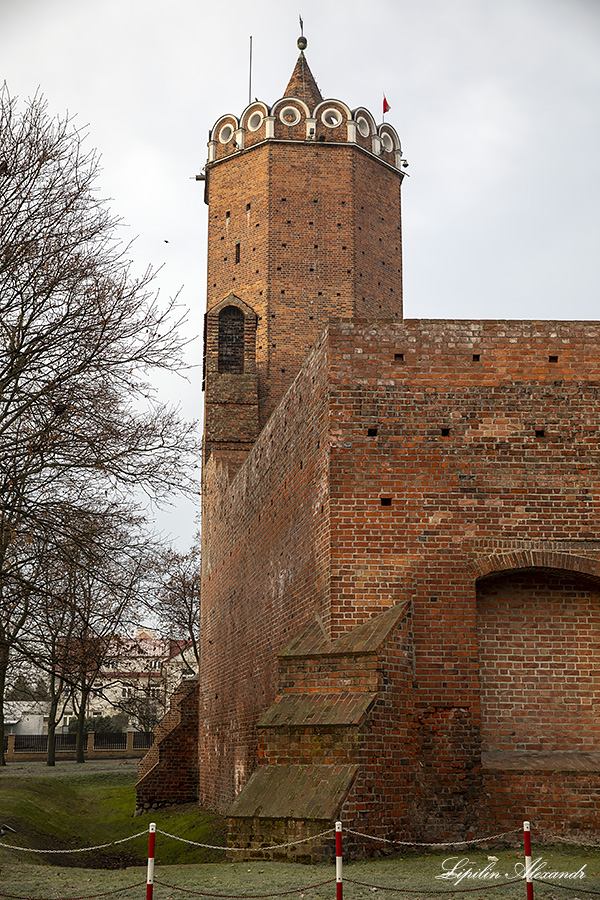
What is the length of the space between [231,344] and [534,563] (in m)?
14.9

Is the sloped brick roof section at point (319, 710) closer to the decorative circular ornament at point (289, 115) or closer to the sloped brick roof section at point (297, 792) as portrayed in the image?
the sloped brick roof section at point (297, 792)

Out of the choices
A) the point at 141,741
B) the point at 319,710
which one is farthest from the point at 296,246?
the point at 141,741

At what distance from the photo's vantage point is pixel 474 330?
37.5 ft

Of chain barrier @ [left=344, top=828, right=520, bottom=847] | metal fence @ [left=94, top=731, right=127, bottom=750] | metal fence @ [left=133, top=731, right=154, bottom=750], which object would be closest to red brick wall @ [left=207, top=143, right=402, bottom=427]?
chain barrier @ [left=344, top=828, right=520, bottom=847]

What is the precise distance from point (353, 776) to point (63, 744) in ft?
130

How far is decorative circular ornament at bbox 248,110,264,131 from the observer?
2541 centimetres

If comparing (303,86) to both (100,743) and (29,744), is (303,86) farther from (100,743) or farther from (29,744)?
(29,744)

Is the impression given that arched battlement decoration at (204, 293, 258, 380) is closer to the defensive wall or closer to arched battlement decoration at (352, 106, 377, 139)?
arched battlement decoration at (352, 106, 377, 139)

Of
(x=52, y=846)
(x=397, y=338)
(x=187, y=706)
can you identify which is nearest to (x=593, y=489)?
(x=397, y=338)

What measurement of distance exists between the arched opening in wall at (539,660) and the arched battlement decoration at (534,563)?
14 cm

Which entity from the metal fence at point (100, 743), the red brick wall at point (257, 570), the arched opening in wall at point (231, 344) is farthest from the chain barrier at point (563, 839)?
the metal fence at point (100, 743)

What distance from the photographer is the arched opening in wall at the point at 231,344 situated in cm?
2412

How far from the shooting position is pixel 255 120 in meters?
25.6

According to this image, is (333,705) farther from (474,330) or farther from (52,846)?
(52,846)
